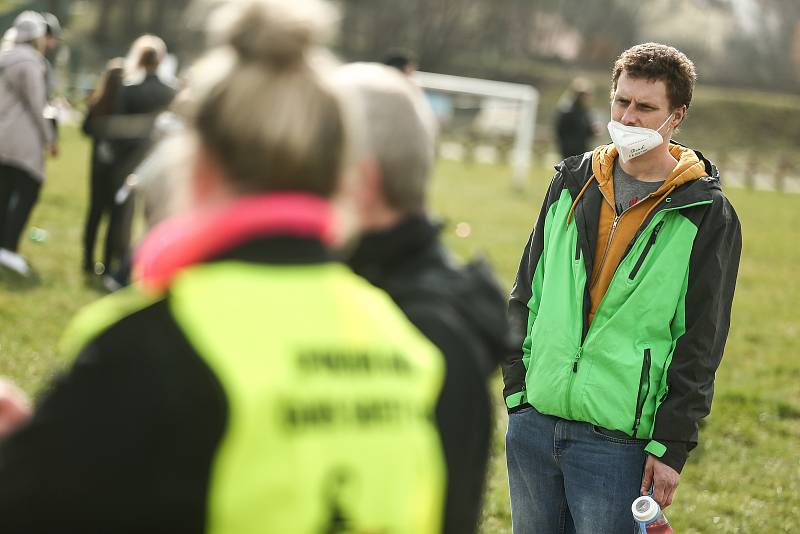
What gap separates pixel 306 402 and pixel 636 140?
2.27m

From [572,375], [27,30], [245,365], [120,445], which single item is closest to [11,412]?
[120,445]

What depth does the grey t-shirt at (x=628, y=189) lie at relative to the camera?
141 inches

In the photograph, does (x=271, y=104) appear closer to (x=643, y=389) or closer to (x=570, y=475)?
(x=643, y=389)

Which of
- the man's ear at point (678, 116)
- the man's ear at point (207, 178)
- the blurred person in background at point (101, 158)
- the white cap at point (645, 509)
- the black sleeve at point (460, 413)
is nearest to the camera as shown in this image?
the man's ear at point (207, 178)

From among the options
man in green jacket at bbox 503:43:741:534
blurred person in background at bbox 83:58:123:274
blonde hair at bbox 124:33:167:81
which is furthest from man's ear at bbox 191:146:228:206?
blurred person in background at bbox 83:58:123:274

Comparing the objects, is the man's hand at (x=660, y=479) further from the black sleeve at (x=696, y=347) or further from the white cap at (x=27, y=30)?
the white cap at (x=27, y=30)

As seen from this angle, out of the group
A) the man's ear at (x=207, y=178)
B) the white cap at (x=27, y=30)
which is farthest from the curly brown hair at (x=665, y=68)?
the white cap at (x=27, y=30)

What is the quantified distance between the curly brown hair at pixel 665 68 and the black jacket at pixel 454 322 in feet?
5.28

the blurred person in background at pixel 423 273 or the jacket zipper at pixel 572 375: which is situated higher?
the blurred person in background at pixel 423 273

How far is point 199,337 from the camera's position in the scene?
156cm

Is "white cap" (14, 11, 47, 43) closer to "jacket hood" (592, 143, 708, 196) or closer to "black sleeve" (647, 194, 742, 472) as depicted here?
"jacket hood" (592, 143, 708, 196)

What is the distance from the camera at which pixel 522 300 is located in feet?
12.6

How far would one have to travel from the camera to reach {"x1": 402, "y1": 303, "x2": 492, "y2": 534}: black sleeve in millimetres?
1911

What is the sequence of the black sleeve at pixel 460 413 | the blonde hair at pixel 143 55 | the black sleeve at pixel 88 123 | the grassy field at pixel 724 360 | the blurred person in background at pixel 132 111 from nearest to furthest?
the black sleeve at pixel 460 413 < the grassy field at pixel 724 360 < the blurred person in background at pixel 132 111 < the blonde hair at pixel 143 55 < the black sleeve at pixel 88 123
